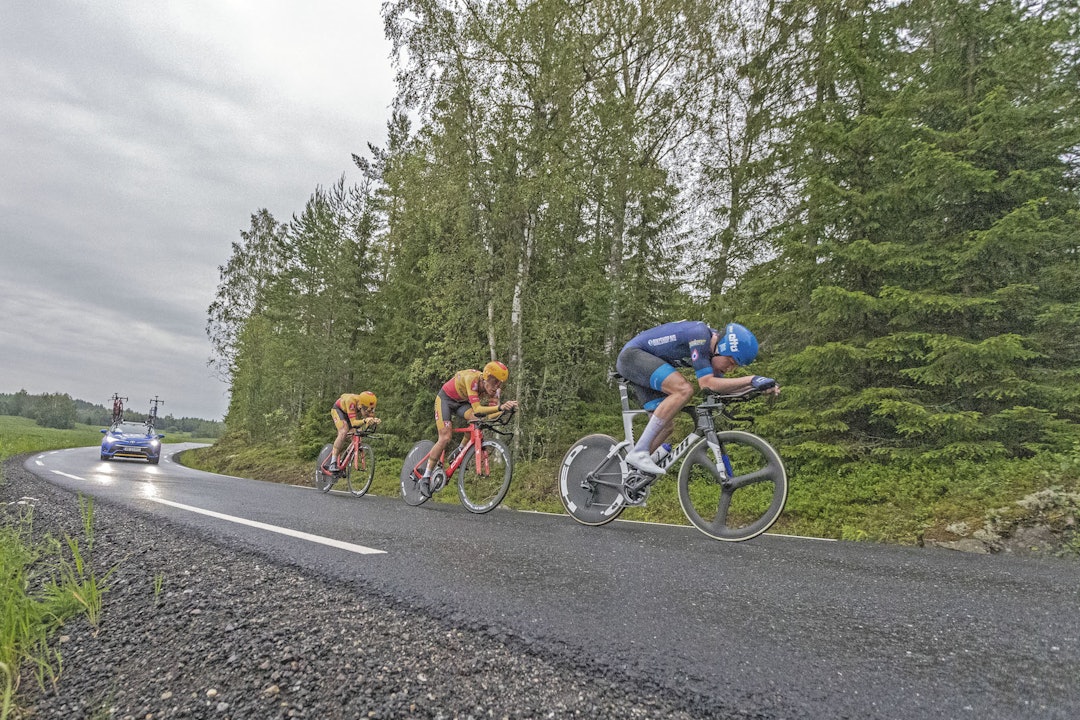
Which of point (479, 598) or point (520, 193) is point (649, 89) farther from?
point (479, 598)

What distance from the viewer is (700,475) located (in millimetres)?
4652

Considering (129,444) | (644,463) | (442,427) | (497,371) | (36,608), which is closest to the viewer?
(36,608)

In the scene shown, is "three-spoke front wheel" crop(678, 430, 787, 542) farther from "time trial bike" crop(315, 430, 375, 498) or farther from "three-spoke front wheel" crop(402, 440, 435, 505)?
"time trial bike" crop(315, 430, 375, 498)

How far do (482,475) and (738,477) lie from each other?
11.0 ft

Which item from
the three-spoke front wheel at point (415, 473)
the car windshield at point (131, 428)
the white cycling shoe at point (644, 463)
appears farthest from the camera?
the car windshield at point (131, 428)

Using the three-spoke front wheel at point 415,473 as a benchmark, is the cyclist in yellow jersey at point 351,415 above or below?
above

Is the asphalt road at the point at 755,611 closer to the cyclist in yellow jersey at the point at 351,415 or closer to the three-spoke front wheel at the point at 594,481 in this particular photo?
the three-spoke front wheel at the point at 594,481

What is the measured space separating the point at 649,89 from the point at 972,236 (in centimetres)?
891

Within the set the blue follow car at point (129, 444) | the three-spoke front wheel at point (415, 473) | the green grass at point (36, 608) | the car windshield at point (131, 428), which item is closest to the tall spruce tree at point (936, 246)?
the three-spoke front wheel at point (415, 473)

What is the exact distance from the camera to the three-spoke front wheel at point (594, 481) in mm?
4980

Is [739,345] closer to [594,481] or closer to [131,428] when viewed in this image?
[594,481]

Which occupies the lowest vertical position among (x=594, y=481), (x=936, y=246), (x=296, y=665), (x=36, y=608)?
(x=36, y=608)

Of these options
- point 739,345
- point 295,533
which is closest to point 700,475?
point 739,345

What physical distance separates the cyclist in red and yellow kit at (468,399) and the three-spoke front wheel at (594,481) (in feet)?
3.96
